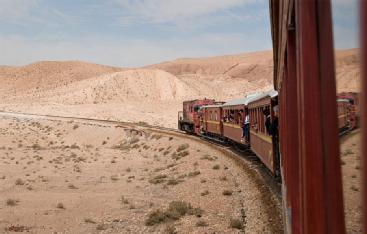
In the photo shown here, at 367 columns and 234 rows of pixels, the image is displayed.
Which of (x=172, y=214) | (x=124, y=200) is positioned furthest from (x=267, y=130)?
(x=124, y=200)

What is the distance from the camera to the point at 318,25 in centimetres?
204

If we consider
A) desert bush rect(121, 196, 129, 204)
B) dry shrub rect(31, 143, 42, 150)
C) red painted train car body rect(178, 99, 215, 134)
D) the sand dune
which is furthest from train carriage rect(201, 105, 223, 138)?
the sand dune

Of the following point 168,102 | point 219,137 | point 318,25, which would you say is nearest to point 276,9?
point 318,25

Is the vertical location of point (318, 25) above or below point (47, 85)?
below

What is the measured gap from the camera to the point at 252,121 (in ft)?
61.0

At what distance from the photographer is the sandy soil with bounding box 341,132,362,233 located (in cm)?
146

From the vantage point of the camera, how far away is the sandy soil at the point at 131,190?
13938 millimetres

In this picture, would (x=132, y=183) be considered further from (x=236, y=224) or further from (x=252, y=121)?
(x=236, y=224)

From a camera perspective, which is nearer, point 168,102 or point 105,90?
point 168,102

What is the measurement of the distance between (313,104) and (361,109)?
0.83m

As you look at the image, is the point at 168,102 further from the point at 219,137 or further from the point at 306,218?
the point at 306,218

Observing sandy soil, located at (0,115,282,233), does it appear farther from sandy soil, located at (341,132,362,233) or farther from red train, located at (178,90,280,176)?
sandy soil, located at (341,132,362,233)

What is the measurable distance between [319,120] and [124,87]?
110389mm

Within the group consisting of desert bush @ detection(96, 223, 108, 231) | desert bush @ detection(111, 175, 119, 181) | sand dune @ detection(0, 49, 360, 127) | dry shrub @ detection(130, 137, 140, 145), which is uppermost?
sand dune @ detection(0, 49, 360, 127)
